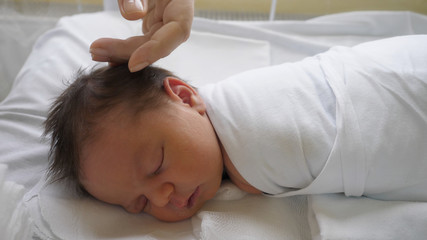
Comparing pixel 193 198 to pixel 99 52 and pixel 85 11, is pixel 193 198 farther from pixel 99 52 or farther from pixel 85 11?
pixel 85 11

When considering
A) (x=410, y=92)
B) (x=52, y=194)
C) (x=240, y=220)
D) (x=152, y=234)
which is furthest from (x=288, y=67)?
(x=52, y=194)

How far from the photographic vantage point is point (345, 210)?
738mm

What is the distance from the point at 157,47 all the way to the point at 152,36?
40 mm

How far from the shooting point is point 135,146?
693 millimetres

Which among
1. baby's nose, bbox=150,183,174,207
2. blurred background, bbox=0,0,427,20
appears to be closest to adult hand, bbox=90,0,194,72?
baby's nose, bbox=150,183,174,207

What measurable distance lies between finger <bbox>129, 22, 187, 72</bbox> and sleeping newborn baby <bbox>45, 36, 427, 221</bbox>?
0.34 feet

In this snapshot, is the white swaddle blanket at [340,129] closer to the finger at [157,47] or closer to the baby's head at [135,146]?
the baby's head at [135,146]

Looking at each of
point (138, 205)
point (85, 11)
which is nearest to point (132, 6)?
point (138, 205)

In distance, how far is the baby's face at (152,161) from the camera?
69 cm

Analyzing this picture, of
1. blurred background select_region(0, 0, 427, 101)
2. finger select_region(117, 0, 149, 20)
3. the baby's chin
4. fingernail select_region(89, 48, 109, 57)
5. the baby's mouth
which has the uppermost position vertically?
finger select_region(117, 0, 149, 20)

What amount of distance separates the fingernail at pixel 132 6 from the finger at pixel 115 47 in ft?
0.38

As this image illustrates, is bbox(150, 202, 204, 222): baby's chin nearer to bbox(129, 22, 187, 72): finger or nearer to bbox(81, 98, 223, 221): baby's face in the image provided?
bbox(81, 98, 223, 221): baby's face

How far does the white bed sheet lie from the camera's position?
27.9 inches

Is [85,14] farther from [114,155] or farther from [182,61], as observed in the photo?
[114,155]
